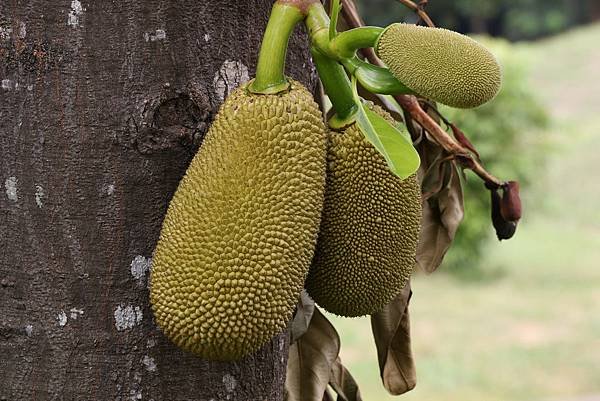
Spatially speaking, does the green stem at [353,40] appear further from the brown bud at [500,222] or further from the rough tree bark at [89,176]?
the brown bud at [500,222]

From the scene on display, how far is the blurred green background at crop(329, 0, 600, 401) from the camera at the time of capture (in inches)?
148

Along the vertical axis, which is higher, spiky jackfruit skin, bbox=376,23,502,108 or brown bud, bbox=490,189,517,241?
spiky jackfruit skin, bbox=376,23,502,108

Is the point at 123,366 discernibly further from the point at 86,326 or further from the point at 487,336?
the point at 487,336

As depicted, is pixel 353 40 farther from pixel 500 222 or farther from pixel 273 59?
pixel 500 222

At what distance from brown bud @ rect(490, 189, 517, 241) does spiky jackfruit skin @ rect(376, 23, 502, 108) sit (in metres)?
0.44

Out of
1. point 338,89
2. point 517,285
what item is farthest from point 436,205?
point 517,285

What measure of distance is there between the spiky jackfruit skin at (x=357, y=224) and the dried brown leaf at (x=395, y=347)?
1.01 ft

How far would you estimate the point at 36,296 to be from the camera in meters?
0.80

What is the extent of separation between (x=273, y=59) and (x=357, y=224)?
155mm

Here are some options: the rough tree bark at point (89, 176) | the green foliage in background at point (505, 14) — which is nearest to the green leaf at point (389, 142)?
the rough tree bark at point (89, 176)

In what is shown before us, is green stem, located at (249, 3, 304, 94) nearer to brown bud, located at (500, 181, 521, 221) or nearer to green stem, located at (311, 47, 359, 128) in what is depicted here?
green stem, located at (311, 47, 359, 128)

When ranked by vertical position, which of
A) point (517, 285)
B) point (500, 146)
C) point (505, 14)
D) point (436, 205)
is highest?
point (436, 205)

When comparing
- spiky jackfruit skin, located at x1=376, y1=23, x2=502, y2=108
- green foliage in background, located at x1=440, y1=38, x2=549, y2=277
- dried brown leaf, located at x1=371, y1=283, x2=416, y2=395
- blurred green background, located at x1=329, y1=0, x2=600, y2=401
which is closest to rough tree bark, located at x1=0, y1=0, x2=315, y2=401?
spiky jackfruit skin, located at x1=376, y1=23, x2=502, y2=108

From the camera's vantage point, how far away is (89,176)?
79 centimetres
